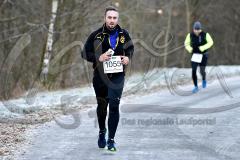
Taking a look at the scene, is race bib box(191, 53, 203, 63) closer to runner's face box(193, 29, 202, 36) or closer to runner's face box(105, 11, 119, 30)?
runner's face box(193, 29, 202, 36)

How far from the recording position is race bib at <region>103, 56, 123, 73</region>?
699cm

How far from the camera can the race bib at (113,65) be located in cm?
699

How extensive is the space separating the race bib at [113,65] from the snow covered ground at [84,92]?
414cm

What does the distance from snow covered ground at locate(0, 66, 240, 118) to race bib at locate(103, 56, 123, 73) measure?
414 centimetres

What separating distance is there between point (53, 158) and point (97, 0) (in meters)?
14.4

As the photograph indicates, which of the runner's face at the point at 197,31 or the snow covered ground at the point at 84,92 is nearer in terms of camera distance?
the snow covered ground at the point at 84,92

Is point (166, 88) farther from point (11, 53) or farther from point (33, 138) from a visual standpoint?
point (33, 138)

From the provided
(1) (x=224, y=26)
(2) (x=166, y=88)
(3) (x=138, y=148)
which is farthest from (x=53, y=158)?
(1) (x=224, y=26)

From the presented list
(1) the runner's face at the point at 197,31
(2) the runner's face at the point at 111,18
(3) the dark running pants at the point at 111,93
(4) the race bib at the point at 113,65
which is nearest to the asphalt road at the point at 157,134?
(3) the dark running pants at the point at 111,93

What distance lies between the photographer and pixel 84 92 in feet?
49.6

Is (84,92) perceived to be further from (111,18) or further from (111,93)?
(111,18)

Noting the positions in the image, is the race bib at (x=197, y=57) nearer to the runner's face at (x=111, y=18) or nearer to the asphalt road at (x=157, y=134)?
the asphalt road at (x=157, y=134)

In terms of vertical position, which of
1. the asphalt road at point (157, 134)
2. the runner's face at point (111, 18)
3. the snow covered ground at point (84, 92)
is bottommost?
the asphalt road at point (157, 134)

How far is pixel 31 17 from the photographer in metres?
20.5
